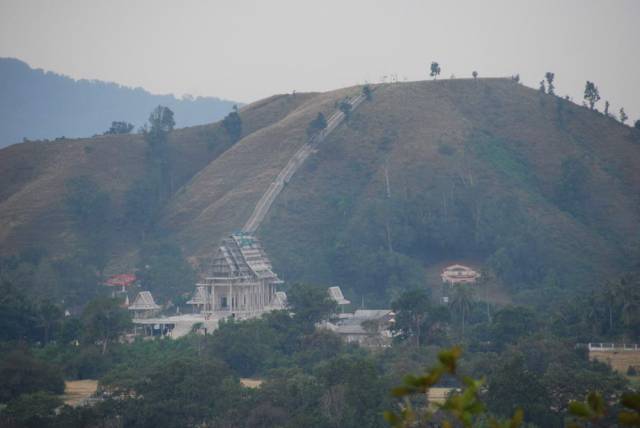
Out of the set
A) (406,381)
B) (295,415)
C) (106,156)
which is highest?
(106,156)

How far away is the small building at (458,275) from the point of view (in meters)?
95.4

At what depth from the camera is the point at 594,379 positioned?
155 feet

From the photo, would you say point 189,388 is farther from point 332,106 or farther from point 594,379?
point 332,106

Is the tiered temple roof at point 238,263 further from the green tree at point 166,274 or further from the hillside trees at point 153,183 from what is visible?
the hillside trees at point 153,183

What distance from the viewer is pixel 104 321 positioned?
74.0 metres

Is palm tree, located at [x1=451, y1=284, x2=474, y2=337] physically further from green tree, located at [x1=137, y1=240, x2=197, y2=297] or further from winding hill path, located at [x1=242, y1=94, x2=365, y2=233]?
green tree, located at [x1=137, y1=240, x2=197, y2=297]

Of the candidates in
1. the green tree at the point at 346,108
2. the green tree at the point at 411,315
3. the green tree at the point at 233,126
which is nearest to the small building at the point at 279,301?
the green tree at the point at 411,315

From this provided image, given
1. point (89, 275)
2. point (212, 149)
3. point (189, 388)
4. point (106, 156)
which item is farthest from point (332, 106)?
point (189, 388)

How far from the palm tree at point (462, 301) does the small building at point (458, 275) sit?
14.0 meters

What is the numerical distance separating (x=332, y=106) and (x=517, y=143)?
20667mm

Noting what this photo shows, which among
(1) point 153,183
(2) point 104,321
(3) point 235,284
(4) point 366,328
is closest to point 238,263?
(3) point 235,284

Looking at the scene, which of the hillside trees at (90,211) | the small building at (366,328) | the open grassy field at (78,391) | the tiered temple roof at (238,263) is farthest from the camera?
the hillside trees at (90,211)

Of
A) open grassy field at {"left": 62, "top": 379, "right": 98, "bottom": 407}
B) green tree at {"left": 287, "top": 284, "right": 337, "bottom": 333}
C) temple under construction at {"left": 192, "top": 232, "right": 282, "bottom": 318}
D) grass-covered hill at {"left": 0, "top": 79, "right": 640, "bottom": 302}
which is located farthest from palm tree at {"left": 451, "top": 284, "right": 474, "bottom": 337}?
open grassy field at {"left": 62, "top": 379, "right": 98, "bottom": 407}

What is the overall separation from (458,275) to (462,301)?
16.9m
